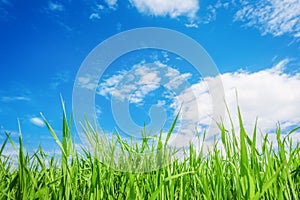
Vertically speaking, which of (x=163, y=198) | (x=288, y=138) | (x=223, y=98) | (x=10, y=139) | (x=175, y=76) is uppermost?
(x=175, y=76)

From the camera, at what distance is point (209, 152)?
233 cm

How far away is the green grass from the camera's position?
4.96 ft

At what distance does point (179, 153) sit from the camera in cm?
226

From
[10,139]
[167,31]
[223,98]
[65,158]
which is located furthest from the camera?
[167,31]

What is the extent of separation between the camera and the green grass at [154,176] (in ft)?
4.96

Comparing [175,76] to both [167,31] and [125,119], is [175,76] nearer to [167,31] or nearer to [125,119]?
[167,31]

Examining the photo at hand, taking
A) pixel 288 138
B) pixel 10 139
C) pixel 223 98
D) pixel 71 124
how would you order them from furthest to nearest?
pixel 288 138 → pixel 223 98 → pixel 10 139 → pixel 71 124

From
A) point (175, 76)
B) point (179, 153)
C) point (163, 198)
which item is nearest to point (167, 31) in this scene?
point (175, 76)

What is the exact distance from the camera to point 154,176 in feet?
6.10

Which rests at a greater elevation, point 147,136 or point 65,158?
point 147,136

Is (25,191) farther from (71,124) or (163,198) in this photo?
(163,198)

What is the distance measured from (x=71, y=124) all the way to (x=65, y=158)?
0.19m

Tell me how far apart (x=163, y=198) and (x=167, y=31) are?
1.32 meters

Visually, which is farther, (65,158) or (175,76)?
(175,76)
